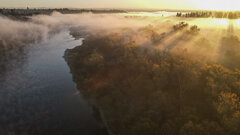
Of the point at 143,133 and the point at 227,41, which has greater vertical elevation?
the point at 227,41

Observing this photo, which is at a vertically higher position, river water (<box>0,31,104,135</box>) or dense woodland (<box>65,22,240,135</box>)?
dense woodland (<box>65,22,240,135</box>)

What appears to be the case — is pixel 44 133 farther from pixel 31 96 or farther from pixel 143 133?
pixel 143 133

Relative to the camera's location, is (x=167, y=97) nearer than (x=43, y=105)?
Yes

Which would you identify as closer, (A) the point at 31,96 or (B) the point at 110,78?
(A) the point at 31,96

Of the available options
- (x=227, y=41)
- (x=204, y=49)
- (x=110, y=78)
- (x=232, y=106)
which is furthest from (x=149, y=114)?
(x=227, y=41)

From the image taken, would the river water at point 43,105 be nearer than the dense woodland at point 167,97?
No

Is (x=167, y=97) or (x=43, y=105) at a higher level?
(x=167, y=97)

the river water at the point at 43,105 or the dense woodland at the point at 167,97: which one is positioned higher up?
the dense woodland at the point at 167,97

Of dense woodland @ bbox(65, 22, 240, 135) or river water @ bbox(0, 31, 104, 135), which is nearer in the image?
dense woodland @ bbox(65, 22, 240, 135)
